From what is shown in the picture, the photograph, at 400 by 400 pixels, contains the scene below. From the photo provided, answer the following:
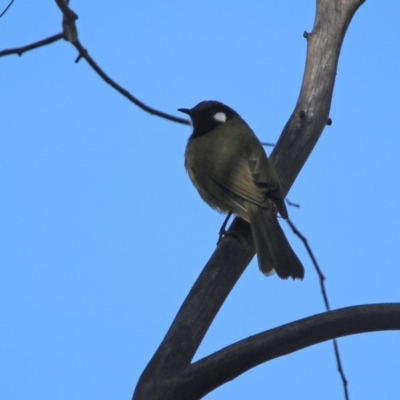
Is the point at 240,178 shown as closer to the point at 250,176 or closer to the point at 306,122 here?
the point at 250,176

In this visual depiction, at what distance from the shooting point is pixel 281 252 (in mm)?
5074

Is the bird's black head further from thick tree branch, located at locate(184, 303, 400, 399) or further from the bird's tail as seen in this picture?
thick tree branch, located at locate(184, 303, 400, 399)

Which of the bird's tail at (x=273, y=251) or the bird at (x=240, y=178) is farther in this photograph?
the bird at (x=240, y=178)

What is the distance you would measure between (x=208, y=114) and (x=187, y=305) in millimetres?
3573

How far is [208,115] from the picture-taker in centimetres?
720

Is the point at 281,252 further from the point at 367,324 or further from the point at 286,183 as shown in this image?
the point at 367,324

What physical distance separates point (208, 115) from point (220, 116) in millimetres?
111

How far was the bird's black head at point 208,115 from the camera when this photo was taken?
7.06m

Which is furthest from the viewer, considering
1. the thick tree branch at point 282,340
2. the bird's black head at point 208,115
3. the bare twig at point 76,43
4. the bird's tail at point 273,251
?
the bird's black head at point 208,115

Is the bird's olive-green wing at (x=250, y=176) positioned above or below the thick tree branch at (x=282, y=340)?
above

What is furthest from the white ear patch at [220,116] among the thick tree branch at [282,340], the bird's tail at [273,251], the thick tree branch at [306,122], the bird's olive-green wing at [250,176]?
the thick tree branch at [282,340]

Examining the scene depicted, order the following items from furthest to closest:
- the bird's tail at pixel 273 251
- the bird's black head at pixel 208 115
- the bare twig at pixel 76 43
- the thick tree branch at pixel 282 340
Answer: the bird's black head at pixel 208 115 < the bird's tail at pixel 273 251 < the bare twig at pixel 76 43 < the thick tree branch at pixel 282 340

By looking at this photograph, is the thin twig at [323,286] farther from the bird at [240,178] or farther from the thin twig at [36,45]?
the thin twig at [36,45]

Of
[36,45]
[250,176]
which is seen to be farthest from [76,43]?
[250,176]
